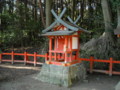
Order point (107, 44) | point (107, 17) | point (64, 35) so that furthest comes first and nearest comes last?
point (107, 17) < point (107, 44) < point (64, 35)

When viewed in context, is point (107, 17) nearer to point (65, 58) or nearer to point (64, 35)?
point (64, 35)

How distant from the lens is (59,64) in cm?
572

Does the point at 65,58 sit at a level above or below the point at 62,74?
above

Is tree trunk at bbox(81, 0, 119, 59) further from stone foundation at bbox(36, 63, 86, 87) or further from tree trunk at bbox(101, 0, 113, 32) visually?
stone foundation at bbox(36, 63, 86, 87)

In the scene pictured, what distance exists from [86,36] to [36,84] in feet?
32.4

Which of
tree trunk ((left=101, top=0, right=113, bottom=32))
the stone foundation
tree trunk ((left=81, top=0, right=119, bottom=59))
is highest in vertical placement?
tree trunk ((left=101, top=0, right=113, bottom=32))

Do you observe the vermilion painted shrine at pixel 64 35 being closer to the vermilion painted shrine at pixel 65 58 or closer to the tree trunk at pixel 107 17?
the vermilion painted shrine at pixel 65 58

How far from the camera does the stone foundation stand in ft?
17.8

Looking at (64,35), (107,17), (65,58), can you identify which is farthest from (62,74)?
(107,17)

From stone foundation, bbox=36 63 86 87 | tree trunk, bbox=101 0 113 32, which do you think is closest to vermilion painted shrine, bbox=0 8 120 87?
stone foundation, bbox=36 63 86 87

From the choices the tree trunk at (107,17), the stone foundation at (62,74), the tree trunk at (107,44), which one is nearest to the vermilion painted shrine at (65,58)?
the stone foundation at (62,74)

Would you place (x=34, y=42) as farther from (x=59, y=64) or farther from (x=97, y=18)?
(x=59, y=64)

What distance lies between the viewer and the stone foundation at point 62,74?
5430 mm

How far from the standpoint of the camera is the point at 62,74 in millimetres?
5496
